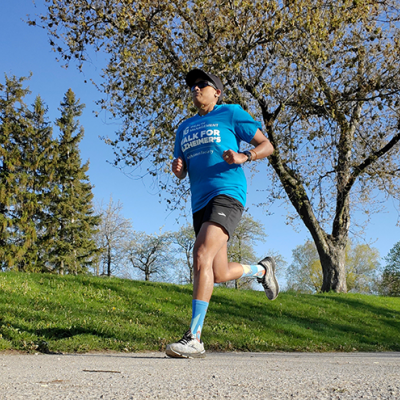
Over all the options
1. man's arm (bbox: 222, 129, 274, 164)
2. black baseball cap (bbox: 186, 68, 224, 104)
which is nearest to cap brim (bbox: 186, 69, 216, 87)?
black baseball cap (bbox: 186, 68, 224, 104)

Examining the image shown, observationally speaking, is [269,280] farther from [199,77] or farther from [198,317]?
[199,77]

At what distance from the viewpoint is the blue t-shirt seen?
4383mm

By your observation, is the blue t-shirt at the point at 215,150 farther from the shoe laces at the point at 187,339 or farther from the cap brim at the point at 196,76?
the shoe laces at the point at 187,339

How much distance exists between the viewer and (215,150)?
4.41m

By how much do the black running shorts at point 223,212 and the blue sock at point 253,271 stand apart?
82cm

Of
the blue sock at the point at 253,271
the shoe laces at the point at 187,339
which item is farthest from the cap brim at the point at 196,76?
the shoe laces at the point at 187,339

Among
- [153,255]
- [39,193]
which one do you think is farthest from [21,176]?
[153,255]

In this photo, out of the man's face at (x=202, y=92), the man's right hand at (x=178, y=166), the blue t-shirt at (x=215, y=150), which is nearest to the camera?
the blue t-shirt at (x=215, y=150)

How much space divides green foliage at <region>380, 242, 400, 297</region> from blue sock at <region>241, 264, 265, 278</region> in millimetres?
43983

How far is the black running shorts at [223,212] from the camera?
4203 millimetres

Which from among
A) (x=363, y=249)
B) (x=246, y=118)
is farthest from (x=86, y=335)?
(x=363, y=249)

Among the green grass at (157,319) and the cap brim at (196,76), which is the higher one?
the cap brim at (196,76)

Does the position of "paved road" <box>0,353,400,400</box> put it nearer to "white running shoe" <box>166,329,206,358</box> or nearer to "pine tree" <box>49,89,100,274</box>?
"white running shoe" <box>166,329,206,358</box>

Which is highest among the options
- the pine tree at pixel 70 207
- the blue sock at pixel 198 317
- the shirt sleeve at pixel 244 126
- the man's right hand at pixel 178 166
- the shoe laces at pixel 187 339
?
the pine tree at pixel 70 207
